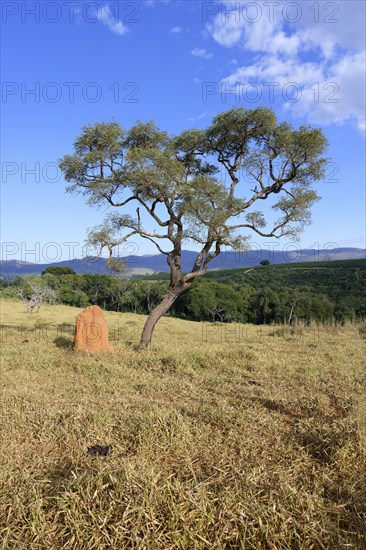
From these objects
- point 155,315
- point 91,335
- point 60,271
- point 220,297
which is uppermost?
point 60,271

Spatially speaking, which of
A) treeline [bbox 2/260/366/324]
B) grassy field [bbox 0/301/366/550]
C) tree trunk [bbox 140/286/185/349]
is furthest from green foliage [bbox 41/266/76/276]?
grassy field [bbox 0/301/366/550]

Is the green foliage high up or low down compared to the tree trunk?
up

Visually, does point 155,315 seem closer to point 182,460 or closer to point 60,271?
point 182,460

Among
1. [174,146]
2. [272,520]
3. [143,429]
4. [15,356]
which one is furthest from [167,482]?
[174,146]

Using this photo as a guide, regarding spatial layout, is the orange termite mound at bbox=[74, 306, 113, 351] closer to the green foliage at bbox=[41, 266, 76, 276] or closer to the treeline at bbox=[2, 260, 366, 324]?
the treeline at bbox=[2, 260, 366, 324]

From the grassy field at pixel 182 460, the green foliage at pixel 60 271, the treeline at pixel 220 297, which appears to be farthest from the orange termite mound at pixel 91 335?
the green foliage at pixel 60 271

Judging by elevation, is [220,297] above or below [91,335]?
below

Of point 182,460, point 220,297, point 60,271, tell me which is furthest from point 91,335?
point 60,271

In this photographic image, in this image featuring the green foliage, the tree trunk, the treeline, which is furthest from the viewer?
the green foliage

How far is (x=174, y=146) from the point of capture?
41.8 ft

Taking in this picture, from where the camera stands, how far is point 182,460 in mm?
4082

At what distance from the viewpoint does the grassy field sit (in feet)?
9.74

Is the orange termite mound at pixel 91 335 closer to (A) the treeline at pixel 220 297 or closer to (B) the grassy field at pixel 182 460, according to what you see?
(B) the grassy field at pixel 182 460

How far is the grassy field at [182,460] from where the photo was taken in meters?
2.97
